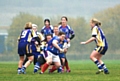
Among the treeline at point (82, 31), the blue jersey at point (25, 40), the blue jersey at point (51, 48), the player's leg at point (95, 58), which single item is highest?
the treeline at point (82, 31)

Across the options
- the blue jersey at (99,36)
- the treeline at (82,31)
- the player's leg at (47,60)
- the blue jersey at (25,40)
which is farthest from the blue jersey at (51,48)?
the treeline at (82,31)

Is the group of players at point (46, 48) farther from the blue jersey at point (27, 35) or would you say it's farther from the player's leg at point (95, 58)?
the player's leg at point (95, 58)

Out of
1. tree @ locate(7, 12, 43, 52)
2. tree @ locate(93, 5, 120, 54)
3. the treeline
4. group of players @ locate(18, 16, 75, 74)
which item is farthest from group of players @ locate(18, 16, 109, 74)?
tree @ locate(93, 5, 120, 54)

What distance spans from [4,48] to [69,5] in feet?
133

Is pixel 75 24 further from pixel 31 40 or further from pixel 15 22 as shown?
pixel 31 40

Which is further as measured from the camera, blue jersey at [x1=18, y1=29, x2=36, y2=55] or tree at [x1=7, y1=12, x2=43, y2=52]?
tree at [x1=7, y1=12, x2=43, y2=52]

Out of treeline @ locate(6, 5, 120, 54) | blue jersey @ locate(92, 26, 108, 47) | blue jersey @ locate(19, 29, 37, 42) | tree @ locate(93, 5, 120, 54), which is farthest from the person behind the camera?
tree @ locate(93, 5, 120, 54)

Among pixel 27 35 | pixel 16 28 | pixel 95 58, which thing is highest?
pixel 16 28

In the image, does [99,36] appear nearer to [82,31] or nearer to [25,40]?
[25,40]

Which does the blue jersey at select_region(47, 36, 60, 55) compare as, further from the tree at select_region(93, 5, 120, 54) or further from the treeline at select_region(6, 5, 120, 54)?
the tree at select_region(93, 5, 120, 54)

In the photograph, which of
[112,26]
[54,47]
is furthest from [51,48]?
[112,26]

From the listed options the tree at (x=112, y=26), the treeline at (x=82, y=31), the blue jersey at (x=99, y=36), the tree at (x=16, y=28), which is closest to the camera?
the blue jersey at (x=99, y=36)

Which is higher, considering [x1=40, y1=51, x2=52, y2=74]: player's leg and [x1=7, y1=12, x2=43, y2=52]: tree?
[x1=7, y1=12, x2=43, y2=52]: tree

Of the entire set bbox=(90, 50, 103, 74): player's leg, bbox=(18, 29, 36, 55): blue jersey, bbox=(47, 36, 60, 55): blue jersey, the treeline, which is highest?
the treeline
